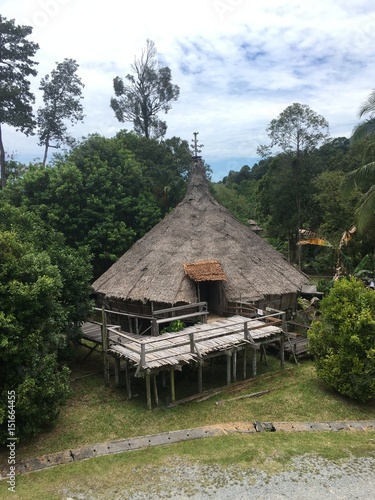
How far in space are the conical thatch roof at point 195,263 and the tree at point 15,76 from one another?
47.4 feet

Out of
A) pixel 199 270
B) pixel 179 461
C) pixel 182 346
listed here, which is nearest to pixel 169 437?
pixel 179 461

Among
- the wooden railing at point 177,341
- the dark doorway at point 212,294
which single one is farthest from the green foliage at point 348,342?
the dark doorway at point 212,294

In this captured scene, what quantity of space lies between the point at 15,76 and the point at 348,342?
2810 centimetres

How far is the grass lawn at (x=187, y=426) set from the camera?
9.14 meters

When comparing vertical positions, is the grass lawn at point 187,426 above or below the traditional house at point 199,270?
below

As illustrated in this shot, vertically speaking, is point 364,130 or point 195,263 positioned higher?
point 364,130

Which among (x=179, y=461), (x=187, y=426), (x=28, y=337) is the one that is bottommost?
(x=187, y=426)

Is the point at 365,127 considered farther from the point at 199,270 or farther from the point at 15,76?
the point at 15,76

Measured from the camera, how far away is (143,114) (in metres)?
38.0

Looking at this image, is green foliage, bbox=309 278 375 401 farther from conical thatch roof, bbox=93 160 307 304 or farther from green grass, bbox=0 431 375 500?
conical thatch roof, bbox=93 160 307 304

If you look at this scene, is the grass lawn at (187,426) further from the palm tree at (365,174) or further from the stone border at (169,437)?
the palm tree at (365,174)

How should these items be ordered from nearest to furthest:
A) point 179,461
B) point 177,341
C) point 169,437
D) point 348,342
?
point 179,461 < point 169,437 < point 348,342 < point 177,341

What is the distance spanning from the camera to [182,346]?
46.2 feet

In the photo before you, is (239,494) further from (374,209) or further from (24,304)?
(374,209)
